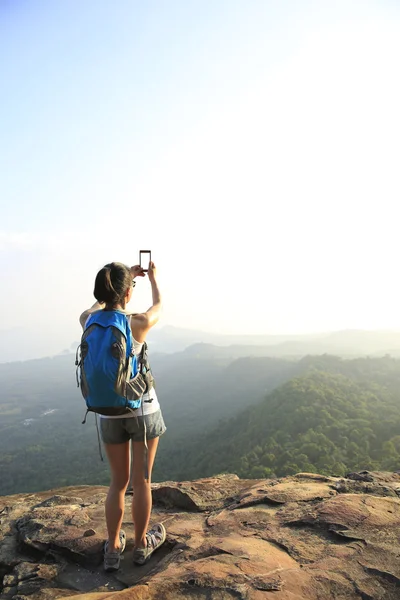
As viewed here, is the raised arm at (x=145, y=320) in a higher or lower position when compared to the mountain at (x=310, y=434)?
higher

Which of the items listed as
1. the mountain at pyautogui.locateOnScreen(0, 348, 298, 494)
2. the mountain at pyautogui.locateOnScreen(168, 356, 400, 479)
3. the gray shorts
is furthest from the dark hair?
the mountain at pyautogui.locateOnScreen(0, 348, 298, 494)

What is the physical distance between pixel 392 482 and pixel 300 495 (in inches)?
69.5

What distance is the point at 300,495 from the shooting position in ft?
17.9

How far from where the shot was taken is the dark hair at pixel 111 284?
341cm

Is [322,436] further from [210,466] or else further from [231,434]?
[231,434]

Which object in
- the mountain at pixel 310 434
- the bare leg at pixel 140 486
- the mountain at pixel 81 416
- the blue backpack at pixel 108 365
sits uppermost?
the blue backpack at pixel 108 365

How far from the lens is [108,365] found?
3.23 metres

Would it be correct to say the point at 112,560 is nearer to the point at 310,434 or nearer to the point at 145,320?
the point at 145,320

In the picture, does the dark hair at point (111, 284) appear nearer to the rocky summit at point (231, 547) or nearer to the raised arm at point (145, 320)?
the raised arm at point (145, 320)

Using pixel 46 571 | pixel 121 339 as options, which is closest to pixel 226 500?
pixel 46 571

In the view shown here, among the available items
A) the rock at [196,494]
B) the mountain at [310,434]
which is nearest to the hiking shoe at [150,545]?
the rock at [196,494]

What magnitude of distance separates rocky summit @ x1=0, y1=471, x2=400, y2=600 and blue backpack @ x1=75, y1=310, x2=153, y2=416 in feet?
4.95

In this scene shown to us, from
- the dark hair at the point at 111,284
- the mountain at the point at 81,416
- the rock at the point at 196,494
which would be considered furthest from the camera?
the mountain at the point at 81,416

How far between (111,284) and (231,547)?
302cm
